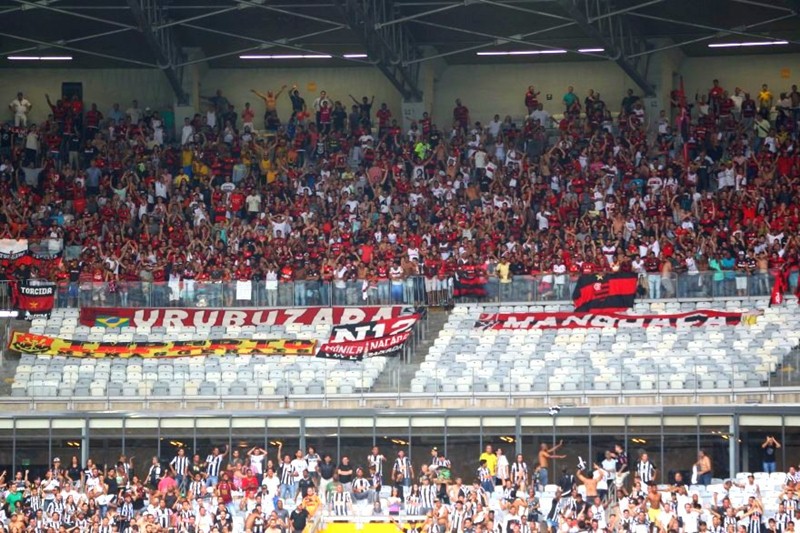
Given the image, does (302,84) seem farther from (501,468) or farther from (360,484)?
(501,468)

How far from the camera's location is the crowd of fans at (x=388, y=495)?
107ft

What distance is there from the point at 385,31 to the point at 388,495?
16125 millimetres

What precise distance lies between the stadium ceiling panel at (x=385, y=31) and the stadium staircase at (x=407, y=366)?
7752mm

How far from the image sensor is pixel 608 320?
4119cm

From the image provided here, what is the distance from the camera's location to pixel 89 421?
126ft

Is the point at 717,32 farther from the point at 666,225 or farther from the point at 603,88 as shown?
the point at 666,225

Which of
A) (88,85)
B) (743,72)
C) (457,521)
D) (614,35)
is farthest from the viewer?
(88,85)

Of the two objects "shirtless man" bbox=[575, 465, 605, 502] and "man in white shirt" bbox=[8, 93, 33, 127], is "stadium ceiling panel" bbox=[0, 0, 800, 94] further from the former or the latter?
"shirtless man" bbox=[575, 465, 605, 502]

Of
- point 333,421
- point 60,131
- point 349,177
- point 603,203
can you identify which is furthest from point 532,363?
point 60,131

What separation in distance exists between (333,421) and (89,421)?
17.5 ft

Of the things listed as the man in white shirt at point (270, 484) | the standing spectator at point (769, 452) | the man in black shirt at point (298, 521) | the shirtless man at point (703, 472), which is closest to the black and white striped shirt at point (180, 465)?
the man in white shirt at point (270, 484)

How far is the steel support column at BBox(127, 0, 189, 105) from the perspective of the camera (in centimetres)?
4531

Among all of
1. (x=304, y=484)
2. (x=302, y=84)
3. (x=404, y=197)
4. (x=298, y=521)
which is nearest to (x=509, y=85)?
(x=302, y=84)

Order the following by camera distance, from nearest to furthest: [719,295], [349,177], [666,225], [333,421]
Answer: [333,421]
[719,295]
[666,225]
[349,177]
